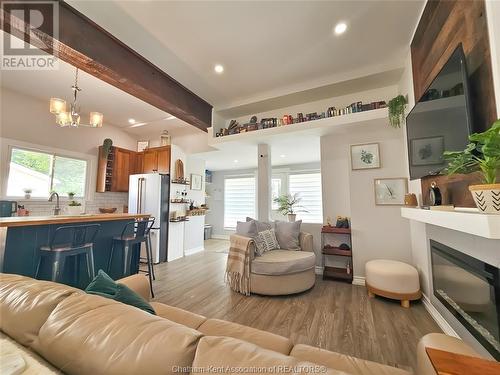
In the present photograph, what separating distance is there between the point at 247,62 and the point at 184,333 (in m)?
3.02

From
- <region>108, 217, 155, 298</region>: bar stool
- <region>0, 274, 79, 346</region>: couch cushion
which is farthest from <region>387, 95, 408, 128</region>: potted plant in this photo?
<region>108, 217, 155, 298</region>: bar stool

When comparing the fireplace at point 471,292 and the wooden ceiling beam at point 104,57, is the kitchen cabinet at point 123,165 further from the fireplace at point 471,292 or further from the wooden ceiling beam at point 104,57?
the fireplace at point 471,292

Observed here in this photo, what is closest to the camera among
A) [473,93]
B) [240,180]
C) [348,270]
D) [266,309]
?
[473,93]

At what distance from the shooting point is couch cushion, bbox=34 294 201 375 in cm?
59

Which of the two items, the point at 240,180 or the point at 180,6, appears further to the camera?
the point at 240,180

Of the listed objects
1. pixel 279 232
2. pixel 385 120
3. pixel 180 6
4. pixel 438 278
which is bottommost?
pixel 438 278

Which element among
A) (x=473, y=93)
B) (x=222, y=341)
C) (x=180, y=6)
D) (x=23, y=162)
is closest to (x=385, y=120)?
(x=473, y=93)

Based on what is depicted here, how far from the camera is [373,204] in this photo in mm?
3150

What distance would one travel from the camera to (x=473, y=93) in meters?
1.45

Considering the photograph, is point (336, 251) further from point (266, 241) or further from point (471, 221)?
point (471, 221)

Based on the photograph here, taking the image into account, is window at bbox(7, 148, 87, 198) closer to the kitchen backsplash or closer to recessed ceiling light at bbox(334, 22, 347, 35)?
the kitchen backsplash

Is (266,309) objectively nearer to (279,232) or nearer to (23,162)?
(279,232)

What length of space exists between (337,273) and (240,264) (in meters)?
1.58

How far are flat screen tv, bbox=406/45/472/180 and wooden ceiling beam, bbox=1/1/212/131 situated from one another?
121 inches
